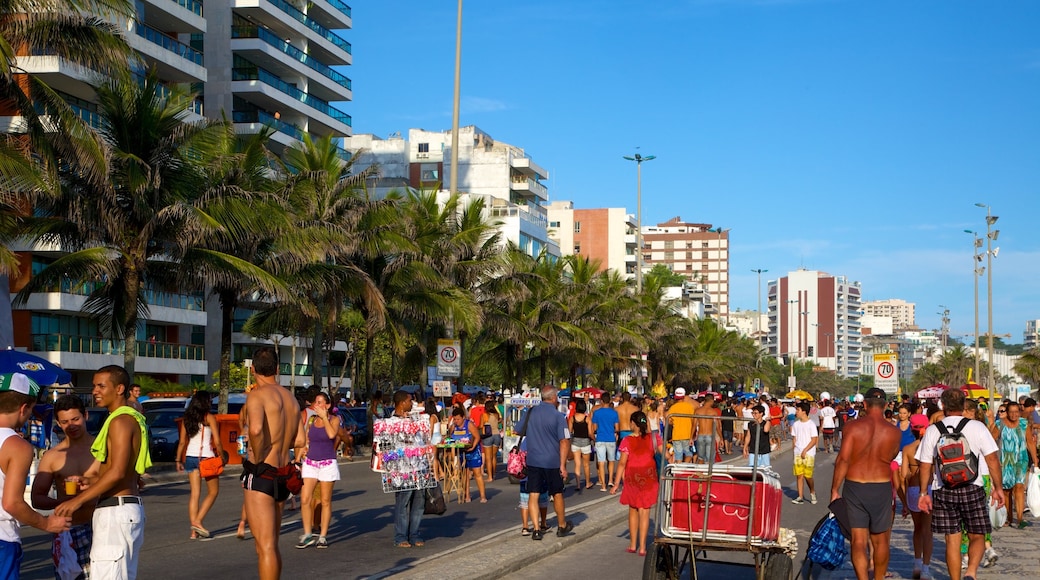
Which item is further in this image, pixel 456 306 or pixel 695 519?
pixel 456 306

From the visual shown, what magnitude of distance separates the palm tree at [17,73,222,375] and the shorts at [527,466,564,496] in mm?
14058

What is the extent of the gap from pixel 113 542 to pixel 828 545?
18.5ft

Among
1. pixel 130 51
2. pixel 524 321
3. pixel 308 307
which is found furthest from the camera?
pixel 524 321

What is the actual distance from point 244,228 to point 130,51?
18.1 feet

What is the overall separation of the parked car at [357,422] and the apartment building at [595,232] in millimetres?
99984

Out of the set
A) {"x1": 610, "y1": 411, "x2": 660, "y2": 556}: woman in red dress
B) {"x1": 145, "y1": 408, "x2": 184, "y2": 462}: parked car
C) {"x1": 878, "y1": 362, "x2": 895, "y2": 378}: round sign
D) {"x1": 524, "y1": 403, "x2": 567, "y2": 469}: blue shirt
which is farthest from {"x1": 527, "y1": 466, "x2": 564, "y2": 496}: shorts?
{"x1": 878, "y1": 362, "x2": 895, "y2": 378}: round sign

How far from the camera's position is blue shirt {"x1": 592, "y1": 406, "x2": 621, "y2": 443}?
2134 cm

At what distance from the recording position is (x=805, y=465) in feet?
63.9

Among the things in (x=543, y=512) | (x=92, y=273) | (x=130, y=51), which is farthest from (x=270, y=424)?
(x=92, y=273)

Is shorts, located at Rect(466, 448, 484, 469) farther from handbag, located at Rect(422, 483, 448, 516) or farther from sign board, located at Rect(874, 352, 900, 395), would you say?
sign board, located at Rect(874, 352, 900, 395)

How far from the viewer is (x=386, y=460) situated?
42.8 feet

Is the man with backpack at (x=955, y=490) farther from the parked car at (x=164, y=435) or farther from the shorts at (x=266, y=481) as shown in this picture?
the parked car at (x=164, y=435)

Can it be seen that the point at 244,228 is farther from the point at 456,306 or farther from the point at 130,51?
the point at 456,306

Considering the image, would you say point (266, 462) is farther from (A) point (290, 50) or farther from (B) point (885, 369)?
(A) point (290, 50)
